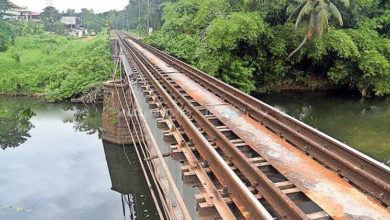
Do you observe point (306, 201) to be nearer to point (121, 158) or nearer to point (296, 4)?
point (121, 158)

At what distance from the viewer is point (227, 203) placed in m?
3.94

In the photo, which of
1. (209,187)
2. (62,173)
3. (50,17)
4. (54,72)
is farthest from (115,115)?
(50,17)

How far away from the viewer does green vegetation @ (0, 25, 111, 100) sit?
26.5 metres

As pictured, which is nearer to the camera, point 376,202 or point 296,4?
point 376,202

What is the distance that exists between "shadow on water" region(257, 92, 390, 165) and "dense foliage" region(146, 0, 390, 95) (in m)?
1.49

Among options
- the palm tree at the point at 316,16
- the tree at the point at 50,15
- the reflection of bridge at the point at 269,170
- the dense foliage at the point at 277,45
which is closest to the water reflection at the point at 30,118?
the dense foliage at the point at 277,45

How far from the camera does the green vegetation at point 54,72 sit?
26.5 meters

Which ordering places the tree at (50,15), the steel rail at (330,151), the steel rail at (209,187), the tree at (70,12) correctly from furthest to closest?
the tree at (70,12) < the tree at (50,15) < the steel rail at (330,151) < the steel rail at (209,187)

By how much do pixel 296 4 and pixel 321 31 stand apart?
5.14 m

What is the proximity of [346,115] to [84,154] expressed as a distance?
16646mm

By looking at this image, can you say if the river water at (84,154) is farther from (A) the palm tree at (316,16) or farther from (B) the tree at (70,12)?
(B) the tree at (70,12)

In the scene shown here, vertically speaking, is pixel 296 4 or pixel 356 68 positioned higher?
pixel 296 4

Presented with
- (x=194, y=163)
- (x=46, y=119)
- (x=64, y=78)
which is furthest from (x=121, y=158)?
(x=64, y=78)

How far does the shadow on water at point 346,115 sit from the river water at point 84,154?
0.04 m
